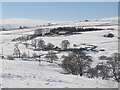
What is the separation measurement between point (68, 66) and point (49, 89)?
21.9 meters

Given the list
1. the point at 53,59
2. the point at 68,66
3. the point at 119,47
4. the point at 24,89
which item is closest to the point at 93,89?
the point at 24,89

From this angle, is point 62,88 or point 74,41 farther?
point 74,41

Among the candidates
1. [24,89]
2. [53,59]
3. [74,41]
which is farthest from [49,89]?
[74,41]

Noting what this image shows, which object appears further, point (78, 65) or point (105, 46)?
point (105, 46)

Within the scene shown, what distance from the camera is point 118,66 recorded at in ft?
136

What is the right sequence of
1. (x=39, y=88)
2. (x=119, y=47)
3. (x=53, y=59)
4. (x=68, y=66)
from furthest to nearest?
(x=119, y=47) → (x=53, y=59) → (x=68, y=66) → (x=39, y=88)

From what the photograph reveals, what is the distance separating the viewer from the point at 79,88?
48.6 ft

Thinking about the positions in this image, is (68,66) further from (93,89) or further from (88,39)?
(88,39)

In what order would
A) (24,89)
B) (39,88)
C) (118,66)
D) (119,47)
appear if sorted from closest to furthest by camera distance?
(24,89)
(39,88)
(118,66)
(119,47)

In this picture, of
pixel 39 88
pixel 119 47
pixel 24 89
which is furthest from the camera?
pixel 119 47

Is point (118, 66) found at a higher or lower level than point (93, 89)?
lower

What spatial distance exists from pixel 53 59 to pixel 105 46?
3865 centimetres

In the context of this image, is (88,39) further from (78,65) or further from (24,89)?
(24,89)

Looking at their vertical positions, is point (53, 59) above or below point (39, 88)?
below
